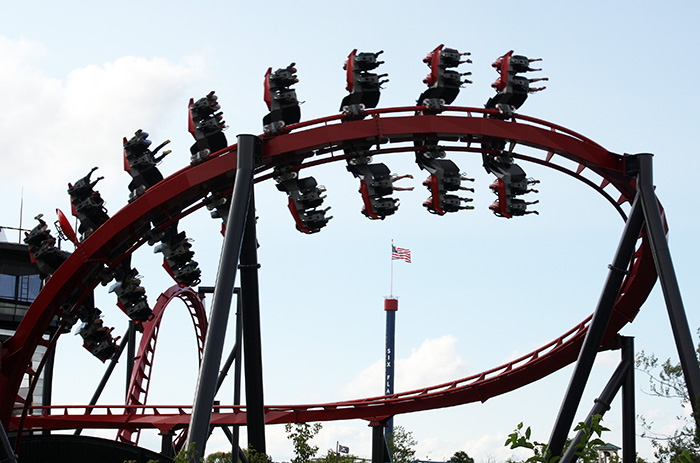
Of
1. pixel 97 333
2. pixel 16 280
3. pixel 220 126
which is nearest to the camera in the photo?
pixel 220 126

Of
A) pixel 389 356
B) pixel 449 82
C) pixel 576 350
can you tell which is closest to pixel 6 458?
pixel 449 82

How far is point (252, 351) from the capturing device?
44.3ft

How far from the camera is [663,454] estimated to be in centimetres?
2705

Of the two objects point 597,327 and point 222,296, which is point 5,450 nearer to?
point 222,296

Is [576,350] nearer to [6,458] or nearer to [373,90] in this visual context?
[373,90]

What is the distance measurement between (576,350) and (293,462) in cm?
980

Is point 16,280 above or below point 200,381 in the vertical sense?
above

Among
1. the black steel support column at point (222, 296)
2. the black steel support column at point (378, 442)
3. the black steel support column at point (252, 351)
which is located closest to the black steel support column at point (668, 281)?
the black steel support column at point (252, 351)

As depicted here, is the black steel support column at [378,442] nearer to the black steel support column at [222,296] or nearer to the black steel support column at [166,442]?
the black steel support column at [166,442]

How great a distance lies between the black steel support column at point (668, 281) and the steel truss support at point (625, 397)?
3.89 m

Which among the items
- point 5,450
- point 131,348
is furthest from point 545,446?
point 131,348

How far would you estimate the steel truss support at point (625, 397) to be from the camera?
671 inches

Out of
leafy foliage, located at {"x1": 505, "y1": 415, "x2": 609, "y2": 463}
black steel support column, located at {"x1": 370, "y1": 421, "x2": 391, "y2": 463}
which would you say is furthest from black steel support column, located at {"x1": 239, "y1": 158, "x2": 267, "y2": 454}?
leafy foliage, located at {"x1": 505, "y1": 415, "x2": 609, "y2": 463}

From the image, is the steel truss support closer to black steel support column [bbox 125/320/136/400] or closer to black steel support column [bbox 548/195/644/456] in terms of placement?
black steel support column [bbox 548/195/644/456]
